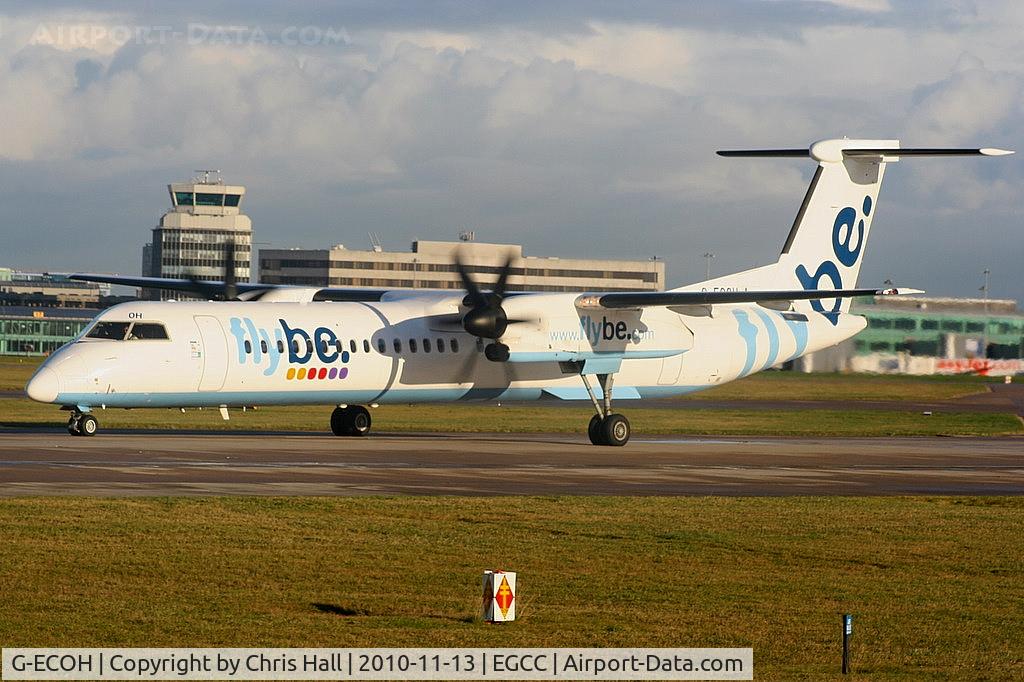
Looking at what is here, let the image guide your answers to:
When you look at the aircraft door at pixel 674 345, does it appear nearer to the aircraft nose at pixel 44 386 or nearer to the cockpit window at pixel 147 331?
the cockpit window at pixel 147 331

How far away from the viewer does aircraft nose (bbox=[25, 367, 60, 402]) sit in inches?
1123

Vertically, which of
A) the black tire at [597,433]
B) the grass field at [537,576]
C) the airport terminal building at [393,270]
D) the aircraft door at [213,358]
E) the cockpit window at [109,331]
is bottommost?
the grass field at [537,576]

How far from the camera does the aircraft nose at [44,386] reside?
2852cm

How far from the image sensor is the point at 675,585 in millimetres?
14305

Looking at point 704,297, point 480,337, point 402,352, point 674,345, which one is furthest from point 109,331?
point 674,345

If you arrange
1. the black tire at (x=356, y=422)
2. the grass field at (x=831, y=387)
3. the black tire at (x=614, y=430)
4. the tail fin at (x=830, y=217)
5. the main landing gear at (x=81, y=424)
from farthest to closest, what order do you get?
the grass field at (x=831, y=387)
the tail fin at (x=830, y=217)
the black tire at (x=356, y=422)
the black tire at (x=614, y=430)
the main landing gear at (x=81, y=424)

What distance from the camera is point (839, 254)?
130ft

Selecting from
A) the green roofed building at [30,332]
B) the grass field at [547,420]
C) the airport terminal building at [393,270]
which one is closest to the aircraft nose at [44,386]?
the grass field at [547,420]

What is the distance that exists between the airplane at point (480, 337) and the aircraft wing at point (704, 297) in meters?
0.05

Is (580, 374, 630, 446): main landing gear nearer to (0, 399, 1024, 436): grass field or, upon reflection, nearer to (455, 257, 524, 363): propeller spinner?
(455, 257, 524, 363): propeller spinner

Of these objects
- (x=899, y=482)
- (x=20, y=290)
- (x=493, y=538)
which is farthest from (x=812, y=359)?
(x=20, y=290)

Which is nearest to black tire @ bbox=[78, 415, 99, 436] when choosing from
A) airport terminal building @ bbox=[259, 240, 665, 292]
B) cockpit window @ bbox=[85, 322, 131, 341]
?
cockpit window @ bbox=[85, 322, 131, 341]

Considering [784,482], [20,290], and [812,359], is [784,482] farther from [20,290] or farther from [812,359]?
[20,290]

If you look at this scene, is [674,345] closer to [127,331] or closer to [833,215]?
[833,215]
